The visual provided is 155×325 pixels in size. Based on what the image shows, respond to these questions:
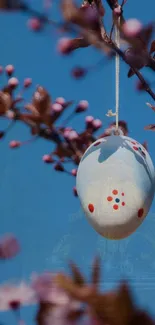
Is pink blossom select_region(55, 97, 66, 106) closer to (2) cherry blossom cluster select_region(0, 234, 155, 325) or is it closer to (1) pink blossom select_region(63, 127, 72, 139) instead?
(1) pink blossom select_region(63, 127, 72, 139)

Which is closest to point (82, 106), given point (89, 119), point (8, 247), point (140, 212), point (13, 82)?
point (89, 119)

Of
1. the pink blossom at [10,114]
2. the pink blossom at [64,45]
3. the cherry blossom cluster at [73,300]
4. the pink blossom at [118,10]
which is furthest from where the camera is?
the pink blossom at [10,114]

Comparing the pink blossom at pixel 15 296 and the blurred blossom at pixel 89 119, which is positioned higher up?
the pink blossom at pixel 15 296

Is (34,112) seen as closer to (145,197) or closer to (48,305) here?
(145,197)

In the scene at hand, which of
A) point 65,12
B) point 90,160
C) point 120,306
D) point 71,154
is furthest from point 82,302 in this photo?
point 71,154

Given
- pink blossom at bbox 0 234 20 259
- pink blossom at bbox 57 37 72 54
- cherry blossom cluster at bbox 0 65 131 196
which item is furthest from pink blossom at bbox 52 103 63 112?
pink blossom at bbox 0 234 20 259

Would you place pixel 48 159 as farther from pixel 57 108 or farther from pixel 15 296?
pixel 15 296

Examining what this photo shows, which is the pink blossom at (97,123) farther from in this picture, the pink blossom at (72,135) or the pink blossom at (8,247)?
the pink blossom at (8,247)

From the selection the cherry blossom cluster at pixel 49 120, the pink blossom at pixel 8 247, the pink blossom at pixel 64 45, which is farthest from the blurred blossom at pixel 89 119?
the pink blossom at pixel 8 247
